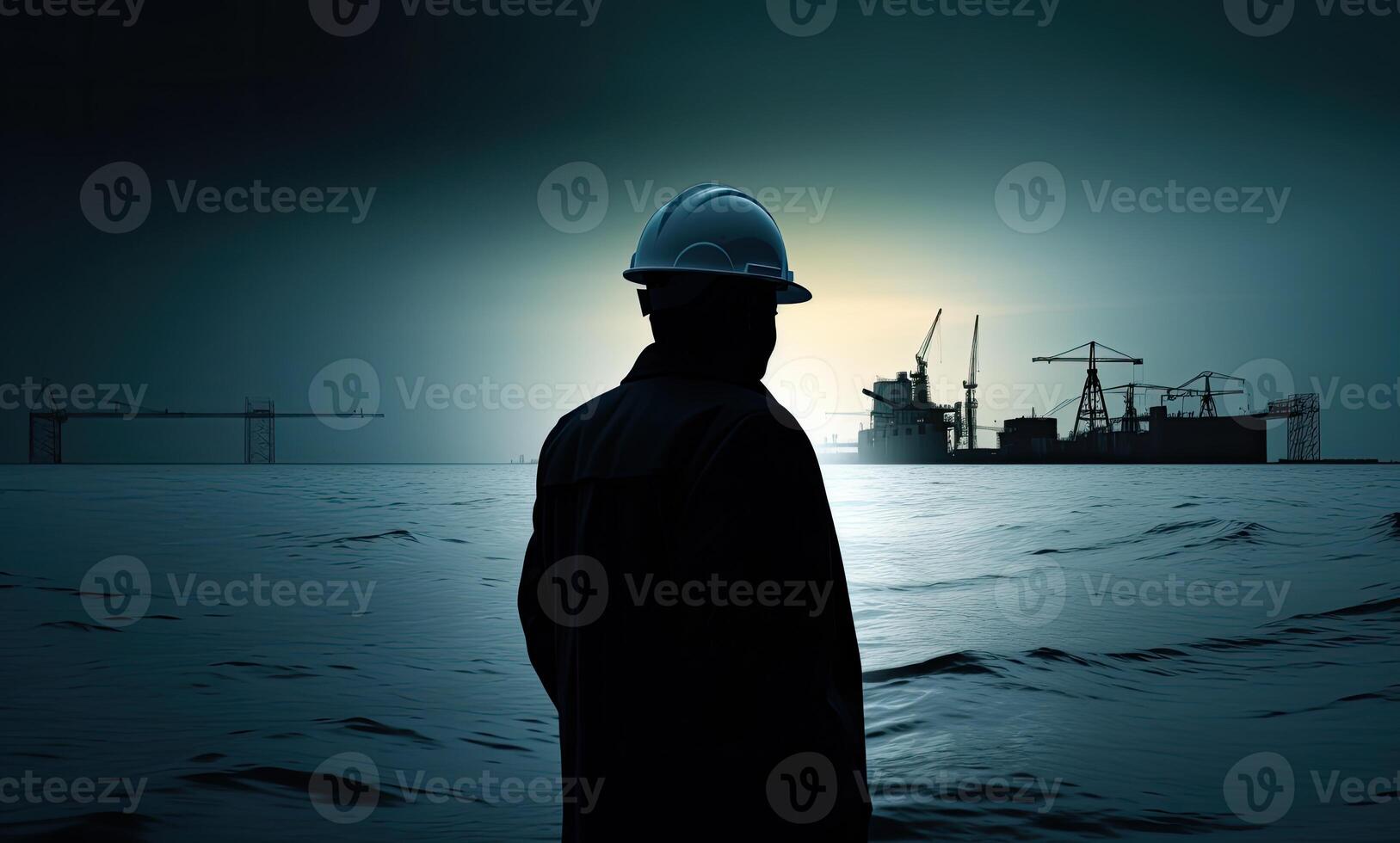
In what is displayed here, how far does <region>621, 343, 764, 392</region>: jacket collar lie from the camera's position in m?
1.64


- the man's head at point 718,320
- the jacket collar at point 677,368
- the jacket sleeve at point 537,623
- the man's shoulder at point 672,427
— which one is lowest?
the jacket sleeve at point 537,623

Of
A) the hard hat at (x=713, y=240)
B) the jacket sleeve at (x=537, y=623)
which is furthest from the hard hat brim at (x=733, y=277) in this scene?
the jacket sleeve at (x=537, y=623)

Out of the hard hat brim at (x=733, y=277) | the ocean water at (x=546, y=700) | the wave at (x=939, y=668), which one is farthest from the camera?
the wave at (x=939, y=668)

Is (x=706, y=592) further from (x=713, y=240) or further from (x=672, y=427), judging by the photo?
(x=713, y=240)

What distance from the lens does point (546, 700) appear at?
7645 millimetres

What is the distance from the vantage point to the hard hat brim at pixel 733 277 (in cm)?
174

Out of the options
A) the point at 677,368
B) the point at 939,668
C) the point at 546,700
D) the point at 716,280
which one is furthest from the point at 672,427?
the point at 939,668

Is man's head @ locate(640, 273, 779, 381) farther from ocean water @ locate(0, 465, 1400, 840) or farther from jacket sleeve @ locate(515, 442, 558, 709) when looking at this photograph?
ocean water @ locate(0, 465, 1400, 840)

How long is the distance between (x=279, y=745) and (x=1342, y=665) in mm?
9774

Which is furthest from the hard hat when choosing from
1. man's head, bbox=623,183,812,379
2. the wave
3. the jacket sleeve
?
the wave

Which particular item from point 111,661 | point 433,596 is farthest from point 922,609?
point 111,661

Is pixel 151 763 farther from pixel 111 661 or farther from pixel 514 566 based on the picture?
pixel 514 566

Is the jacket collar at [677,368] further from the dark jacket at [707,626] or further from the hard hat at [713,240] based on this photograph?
A: the hard hat at [713,240]

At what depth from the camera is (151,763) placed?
5617 millimetres
